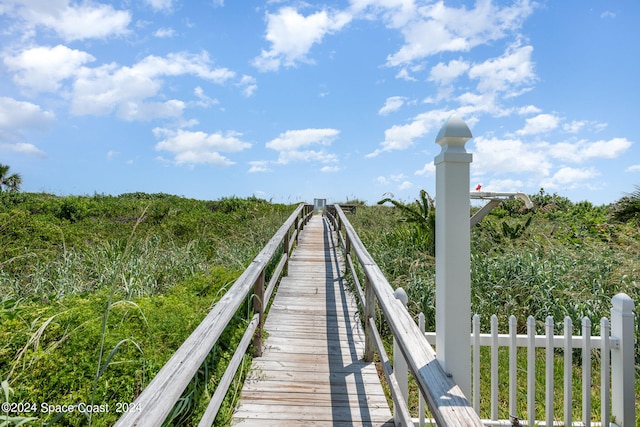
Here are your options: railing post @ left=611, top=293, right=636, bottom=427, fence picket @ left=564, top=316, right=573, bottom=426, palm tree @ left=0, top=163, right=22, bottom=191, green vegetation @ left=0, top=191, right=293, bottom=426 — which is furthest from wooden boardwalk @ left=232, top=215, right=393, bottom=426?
palm tree @ left=0, top=163, right=22, bottom=191

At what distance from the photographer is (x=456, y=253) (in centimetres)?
161

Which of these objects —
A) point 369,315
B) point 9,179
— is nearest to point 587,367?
point 369,315

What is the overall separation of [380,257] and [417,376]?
4958mm

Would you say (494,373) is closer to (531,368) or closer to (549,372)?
(531,368)

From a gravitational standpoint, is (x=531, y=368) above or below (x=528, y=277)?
below

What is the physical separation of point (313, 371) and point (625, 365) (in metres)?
2.54

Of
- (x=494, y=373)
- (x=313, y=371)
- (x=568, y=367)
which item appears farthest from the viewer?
(x=313, y=371)

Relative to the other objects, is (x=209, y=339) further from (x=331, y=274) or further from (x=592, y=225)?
(x=592, y=225)

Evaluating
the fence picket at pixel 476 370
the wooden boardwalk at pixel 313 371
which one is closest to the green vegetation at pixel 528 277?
the fence picket at pixel 476 370

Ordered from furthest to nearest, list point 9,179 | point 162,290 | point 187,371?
point 9,179
point 162,290
point 187,371

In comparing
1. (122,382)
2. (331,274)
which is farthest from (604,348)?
(331,274)

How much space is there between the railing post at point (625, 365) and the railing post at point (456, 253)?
7.44ft

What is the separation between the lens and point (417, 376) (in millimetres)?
1646

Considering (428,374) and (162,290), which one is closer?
(428,374)
